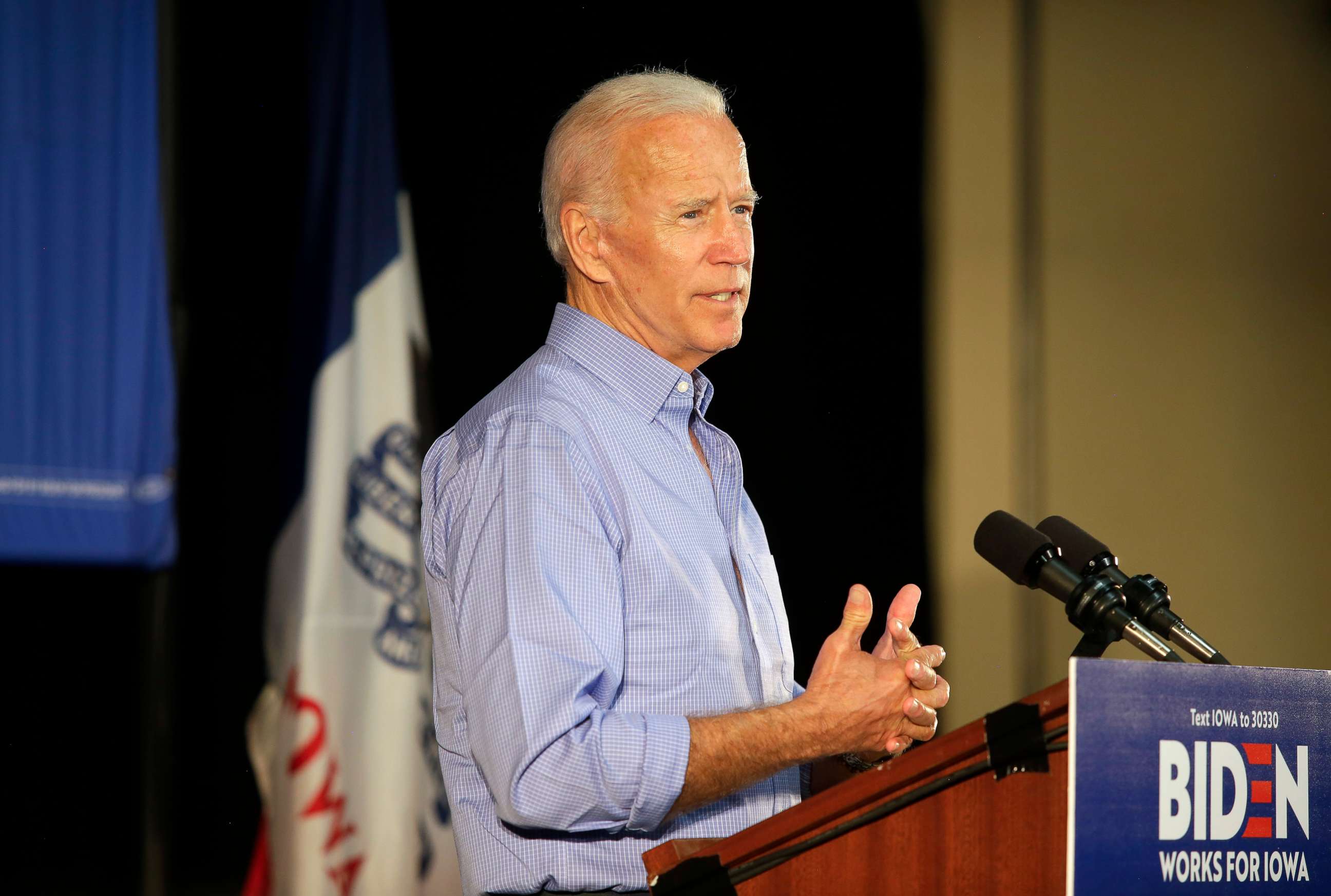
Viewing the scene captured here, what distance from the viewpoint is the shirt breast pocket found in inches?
65.6

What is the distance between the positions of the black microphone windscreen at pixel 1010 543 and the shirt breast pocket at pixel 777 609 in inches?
13.4

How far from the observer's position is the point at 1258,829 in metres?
1.08

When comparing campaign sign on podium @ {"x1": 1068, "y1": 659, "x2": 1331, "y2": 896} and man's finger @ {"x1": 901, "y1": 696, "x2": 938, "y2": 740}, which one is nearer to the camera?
campaign sign on podium @ {"x1": 1068, "y1": 659, "x2": 1331, "y2": 896}

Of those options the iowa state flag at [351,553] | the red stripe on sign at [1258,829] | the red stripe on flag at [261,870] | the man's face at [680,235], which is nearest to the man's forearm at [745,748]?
the red stripe on sign at [1258,829]

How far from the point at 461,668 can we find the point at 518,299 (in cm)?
228

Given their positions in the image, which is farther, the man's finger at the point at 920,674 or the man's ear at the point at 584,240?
the man's ear at the point at 584,240

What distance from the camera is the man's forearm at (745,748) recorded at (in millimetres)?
1273

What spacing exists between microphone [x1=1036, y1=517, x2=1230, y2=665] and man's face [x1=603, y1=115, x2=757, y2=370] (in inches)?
21.6

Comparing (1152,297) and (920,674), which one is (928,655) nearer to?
(920,674)

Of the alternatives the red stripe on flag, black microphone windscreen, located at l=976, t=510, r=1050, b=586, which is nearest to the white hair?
black microphone windscreen, located at l=976, t=510, r=1050, b=586

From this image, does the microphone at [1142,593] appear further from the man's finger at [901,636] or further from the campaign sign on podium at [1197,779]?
the man's finger at [901,636]

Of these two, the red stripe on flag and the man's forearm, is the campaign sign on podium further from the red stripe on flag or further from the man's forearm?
the red stripe on flag

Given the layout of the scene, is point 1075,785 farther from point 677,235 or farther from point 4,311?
point 4,311

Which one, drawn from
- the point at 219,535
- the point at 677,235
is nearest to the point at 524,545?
the point at 677,235
